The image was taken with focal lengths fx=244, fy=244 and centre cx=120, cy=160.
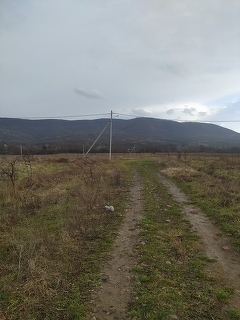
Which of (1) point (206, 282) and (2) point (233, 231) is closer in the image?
(1) point (206, 282)

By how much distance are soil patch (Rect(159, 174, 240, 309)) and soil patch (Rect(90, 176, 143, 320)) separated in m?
1.56

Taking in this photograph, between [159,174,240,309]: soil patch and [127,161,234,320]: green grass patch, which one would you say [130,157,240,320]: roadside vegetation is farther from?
[159,174,240,309]: soil patch

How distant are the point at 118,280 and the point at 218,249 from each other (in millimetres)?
2626

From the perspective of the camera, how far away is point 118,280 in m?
4.07

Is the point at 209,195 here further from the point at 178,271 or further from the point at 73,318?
the point at 73,318

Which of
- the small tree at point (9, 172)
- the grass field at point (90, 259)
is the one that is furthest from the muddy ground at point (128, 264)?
the small tree at point (9, 172)

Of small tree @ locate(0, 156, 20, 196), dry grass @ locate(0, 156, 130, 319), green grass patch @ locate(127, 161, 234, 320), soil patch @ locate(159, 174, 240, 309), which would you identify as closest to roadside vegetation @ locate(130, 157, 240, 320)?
green grass patch @ locate(127, 161, 234, 320)

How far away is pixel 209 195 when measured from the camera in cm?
1073

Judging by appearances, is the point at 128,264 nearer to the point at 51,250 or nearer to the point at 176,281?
the point at 176,281

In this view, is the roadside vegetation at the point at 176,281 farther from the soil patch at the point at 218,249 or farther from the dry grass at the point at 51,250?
the dry grass at the point at 51,250

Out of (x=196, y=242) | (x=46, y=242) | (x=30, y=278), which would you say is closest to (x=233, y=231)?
(x=196, y=242)

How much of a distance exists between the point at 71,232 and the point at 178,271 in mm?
2806

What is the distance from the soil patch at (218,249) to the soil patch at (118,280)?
5.12ft

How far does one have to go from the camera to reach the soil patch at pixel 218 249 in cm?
419
